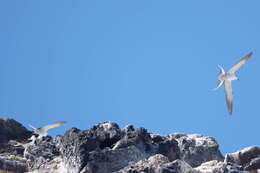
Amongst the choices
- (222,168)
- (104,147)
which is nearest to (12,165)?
(104,147)

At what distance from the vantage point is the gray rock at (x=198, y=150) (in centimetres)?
5048

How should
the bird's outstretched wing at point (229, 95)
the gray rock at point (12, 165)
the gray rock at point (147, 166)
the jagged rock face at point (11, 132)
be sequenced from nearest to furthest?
1. the gray rock at point (147, 166)
2. the gray rock at point (12, 165)
3. the bird's outstretched wing at point (229, 95)
4. the jagged rock face at point (11, 132)

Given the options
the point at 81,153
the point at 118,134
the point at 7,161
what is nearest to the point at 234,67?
the point at 118,134

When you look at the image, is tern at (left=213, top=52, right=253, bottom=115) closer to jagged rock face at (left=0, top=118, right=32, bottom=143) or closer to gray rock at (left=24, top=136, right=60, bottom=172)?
gray rock at (left=24, top=136, right=60, bottom=172)

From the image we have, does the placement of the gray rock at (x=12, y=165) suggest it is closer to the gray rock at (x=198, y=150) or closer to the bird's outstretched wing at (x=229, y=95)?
the gray rock at (x=198, y=150)

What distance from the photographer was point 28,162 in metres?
48.2

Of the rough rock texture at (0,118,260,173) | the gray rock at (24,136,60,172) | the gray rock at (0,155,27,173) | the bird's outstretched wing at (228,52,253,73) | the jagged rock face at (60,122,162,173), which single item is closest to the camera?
the rough rock texture at (0,118,260,173)

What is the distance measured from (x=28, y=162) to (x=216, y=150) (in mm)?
15014

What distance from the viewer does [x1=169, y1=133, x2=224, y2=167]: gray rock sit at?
50481 millimetres

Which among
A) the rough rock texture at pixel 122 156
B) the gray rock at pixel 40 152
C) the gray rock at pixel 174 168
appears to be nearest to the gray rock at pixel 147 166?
the rough rock texture at pixel 122 156

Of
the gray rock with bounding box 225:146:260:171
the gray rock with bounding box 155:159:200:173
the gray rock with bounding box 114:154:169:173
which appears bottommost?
the gray rock with bounding box 155:159:200:173

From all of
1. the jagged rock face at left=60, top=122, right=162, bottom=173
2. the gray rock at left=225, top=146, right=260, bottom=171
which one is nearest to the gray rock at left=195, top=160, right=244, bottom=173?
the gray rock at left=225, top=146, right=260, bottom=171

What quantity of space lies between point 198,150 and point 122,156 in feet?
43.0

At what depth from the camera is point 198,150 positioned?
51.3 meters
